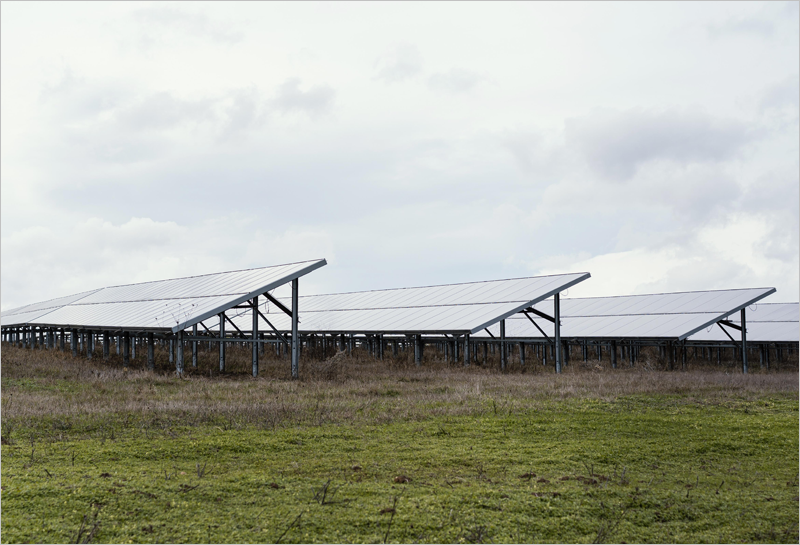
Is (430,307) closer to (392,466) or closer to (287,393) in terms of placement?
(287,393)

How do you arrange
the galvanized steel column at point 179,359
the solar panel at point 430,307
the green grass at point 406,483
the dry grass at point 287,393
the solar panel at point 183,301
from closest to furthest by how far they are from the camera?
the green grass at point 406,483 → the dry grass at point 287,393 → the galvanized steel column at point 179,359 → the solar panel at point 183,301 → the solar panel at point 430,307

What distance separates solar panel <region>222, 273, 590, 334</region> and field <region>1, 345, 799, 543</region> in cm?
1114

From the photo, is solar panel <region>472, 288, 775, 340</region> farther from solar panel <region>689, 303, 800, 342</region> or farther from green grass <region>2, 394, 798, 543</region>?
green grass <region>2, 394, 798, 543</region>

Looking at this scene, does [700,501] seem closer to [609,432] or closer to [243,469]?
[609,432]

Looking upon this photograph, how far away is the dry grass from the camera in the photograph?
41.1 feet

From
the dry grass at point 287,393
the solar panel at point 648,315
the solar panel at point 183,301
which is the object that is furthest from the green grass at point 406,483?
the solar panel at point 648,315

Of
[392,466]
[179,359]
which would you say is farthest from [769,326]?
[392,466]

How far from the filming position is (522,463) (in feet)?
30.2

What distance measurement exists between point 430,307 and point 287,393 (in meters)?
17.0

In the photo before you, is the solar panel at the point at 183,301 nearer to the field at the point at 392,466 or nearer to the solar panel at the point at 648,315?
the field at the point at 392,466

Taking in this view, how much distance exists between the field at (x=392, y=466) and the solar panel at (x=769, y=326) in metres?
21.0

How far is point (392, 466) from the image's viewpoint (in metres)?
8.86

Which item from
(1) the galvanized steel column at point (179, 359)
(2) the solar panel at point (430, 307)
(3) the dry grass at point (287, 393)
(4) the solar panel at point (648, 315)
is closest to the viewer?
(3) the dry grass at point (287, 393)

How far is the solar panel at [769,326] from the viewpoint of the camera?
35312mm
